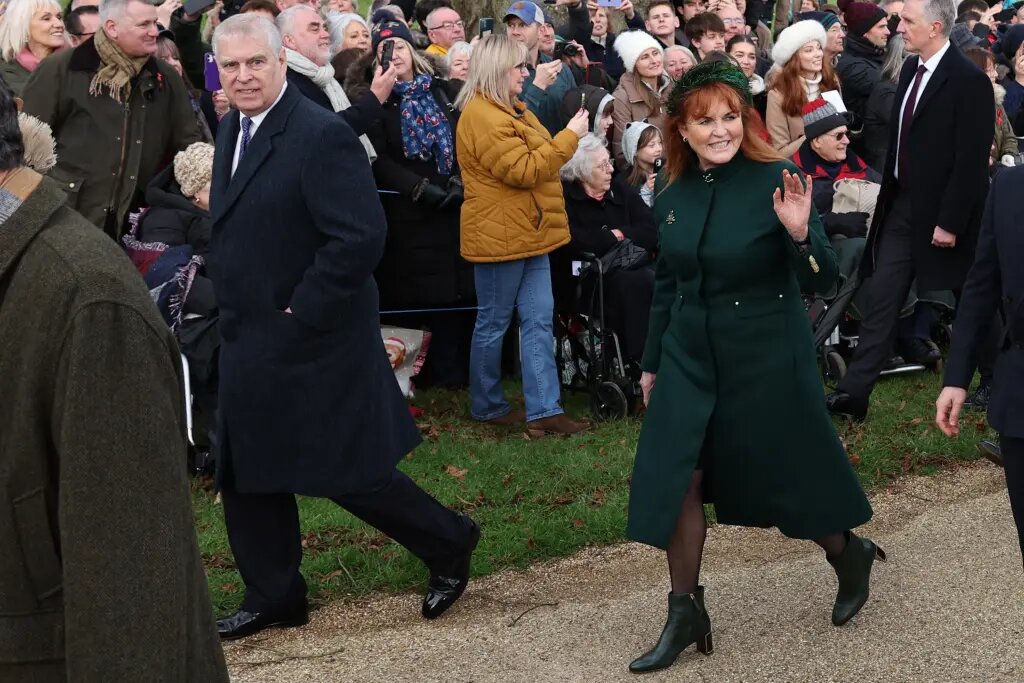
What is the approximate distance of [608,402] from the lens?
8.78 metres

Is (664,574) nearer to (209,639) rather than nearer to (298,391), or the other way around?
(298,391)

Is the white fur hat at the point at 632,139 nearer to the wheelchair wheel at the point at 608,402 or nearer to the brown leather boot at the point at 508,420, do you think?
the wheelchair wheel at the point at 608,402

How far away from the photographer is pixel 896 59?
1198cm

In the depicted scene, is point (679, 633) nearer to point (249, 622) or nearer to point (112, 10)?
point (249, 622)

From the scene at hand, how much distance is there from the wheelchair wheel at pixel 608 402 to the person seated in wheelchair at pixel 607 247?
26 centimetres

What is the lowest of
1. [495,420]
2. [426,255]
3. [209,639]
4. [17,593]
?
[495,420]

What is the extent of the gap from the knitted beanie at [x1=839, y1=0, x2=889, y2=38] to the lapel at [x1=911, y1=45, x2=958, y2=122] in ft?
13.7

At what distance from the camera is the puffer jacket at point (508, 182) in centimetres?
804

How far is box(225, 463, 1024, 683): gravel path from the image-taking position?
5.10m

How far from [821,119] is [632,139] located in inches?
51.6

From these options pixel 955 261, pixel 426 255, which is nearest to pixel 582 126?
pixel 426 255

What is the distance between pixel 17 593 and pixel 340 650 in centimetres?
297

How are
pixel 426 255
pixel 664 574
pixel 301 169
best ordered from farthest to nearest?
pixel 426 255 → pixel 664 574 → pixel 301 169

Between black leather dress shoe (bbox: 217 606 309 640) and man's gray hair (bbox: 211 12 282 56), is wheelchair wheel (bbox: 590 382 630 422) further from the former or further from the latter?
man's gray hair (bbox: 211 12 282 56)
